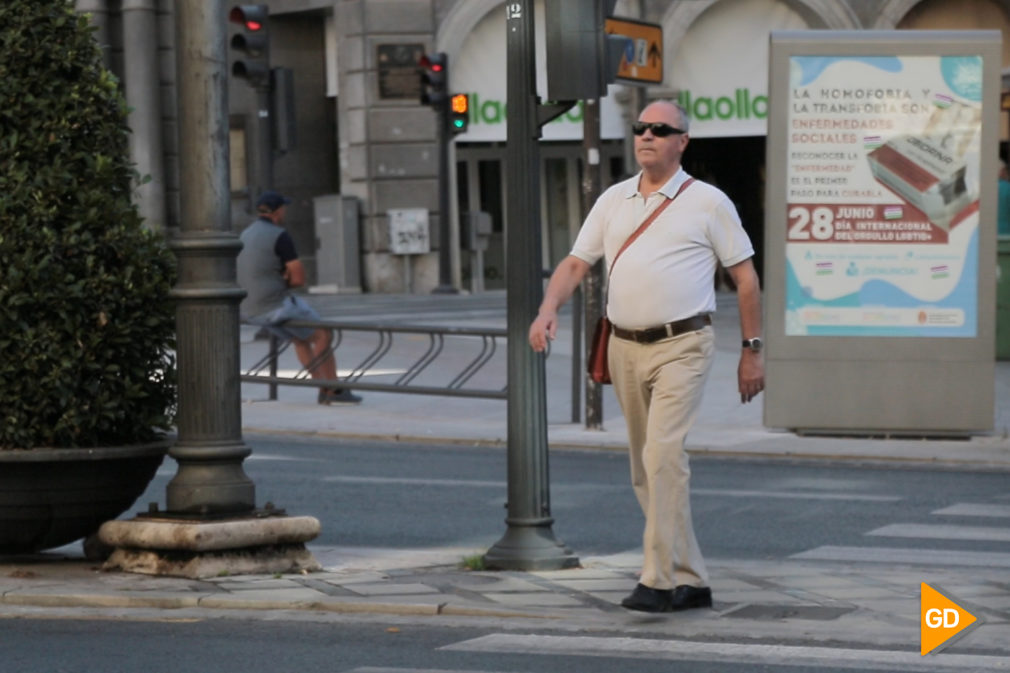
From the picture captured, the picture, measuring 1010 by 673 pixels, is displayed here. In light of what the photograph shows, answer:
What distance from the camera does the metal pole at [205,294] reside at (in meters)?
8.13

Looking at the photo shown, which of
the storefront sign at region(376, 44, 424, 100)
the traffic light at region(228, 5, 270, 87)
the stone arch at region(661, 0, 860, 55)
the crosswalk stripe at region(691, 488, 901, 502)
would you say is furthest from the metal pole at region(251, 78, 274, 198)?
the crosswalk stripe at region(691, 488, 901, 502)

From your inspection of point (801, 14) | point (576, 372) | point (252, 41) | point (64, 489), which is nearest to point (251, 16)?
point (252, 41)

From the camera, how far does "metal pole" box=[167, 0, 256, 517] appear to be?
8133 mm

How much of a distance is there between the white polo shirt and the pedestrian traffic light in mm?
23137

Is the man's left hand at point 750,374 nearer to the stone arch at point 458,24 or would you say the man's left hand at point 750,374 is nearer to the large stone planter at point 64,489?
the large stone planter at point 64,489

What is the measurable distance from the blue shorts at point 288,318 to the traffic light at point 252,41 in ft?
18.7

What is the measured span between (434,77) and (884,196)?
1660 cm

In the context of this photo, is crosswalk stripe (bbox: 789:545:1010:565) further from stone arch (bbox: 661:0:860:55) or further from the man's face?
stone arch (bbox: 661:0:860:55)

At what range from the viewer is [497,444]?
14633 millimetres

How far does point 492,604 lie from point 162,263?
2.01 metres

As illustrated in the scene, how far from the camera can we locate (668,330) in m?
7.28

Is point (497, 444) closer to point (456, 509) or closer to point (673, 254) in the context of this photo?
point (456, 509)

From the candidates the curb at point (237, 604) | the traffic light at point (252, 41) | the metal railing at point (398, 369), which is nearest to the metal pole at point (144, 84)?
the traffic light at point (252, 41)

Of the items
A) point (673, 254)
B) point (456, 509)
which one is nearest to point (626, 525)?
point (456, 509)
